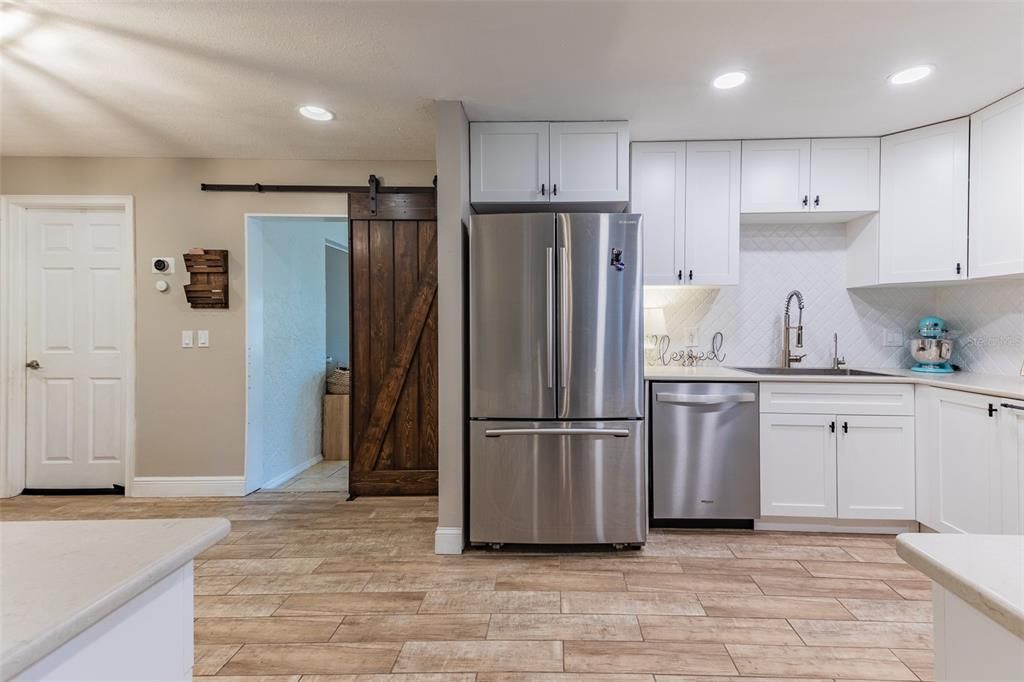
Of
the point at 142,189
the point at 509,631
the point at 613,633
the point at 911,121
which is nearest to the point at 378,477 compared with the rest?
the point at 509,631

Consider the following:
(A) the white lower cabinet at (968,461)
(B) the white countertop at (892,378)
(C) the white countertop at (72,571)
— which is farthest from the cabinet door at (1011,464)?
(C) the white countertop at (72,571)

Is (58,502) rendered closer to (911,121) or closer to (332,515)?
(332,515)

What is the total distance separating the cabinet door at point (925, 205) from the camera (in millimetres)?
2855

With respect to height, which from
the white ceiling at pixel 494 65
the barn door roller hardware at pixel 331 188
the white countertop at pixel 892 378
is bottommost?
the white countertop at pixel 892 378

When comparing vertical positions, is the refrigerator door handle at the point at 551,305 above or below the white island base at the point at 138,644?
above

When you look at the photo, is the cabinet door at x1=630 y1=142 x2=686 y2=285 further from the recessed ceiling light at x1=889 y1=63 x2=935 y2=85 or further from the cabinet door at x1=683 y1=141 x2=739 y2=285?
the recessed ceiling light at x1=889 y1=63 x2=935 y2=85

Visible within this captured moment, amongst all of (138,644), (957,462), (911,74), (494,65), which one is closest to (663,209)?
(911,74)

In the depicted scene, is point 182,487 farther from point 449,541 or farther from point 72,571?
point 72,571

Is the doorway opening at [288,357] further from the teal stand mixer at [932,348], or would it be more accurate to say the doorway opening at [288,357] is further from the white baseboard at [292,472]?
the teal stand mixer at [932,348]

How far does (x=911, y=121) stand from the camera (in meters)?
2.90

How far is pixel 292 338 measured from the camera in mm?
4375

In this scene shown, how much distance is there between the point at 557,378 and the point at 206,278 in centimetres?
279

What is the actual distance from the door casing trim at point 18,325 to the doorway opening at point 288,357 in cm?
86

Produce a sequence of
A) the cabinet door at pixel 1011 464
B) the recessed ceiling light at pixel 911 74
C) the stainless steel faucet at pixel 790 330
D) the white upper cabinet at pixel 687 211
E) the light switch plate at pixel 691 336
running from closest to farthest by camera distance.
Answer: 1. the cabinet door at pixel 1011 464
2. the recessed ceiling light at pixel 911 74
3. the white upper cabinet at pixel 687 211
4. the stainless steel faucet at pixel 790 330
5. the light switch plate at pixel 691 336
